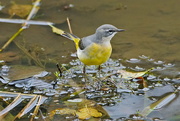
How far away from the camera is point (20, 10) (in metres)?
10.4

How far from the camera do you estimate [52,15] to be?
10.2m

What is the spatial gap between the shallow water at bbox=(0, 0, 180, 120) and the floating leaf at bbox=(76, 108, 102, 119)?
282 millimetres

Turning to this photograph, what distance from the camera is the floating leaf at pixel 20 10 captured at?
10.3 m

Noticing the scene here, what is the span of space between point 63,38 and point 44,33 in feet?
1.72

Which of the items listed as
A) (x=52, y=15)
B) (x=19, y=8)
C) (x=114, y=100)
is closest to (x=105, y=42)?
(x=114, y=100)

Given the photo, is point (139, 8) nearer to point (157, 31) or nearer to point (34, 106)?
point (157, 31)

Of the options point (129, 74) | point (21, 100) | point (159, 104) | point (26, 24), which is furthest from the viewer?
point (26, 24)

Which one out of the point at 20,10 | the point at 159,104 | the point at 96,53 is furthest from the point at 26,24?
the point at 159,104

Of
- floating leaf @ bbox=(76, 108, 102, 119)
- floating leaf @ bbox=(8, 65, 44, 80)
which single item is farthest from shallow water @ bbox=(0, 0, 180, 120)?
floating leaf @ bbox=(8, 65, 44, 80)

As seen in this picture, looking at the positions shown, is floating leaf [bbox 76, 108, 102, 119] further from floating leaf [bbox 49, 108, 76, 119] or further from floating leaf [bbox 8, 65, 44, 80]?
floating leaf [bbox 8, 65, 44, 80]

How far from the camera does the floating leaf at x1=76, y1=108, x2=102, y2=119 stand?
6286mm

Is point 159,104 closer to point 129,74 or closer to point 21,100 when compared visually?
point 129,74

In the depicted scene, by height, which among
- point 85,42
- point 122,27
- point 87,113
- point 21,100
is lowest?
point 87,113

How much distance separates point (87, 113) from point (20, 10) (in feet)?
16.1
